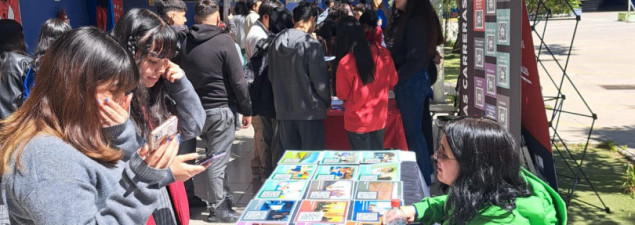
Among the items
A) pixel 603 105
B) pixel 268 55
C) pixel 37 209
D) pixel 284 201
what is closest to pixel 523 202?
pixel 284 201

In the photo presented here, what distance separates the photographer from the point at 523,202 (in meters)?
2.24

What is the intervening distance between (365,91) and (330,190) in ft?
7.09

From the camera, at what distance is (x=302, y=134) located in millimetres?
5301

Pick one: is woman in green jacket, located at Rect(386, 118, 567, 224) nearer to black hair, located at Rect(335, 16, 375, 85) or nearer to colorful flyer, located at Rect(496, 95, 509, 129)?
colorful flyer, located at Rect(496, 95, 509, 129)

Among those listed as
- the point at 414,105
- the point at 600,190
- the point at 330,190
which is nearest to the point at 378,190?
the point at 330,190

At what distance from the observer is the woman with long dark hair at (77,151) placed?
4.83 ft

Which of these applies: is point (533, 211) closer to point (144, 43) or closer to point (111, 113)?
point (111, 113)

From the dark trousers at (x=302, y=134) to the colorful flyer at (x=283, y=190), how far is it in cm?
200

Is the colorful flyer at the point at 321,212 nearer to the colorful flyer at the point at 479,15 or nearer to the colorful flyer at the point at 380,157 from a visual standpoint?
the colorful flyer at the point at 380,157

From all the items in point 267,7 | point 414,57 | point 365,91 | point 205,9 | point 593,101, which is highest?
point 205,9

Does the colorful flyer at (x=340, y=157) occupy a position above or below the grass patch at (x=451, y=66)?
above

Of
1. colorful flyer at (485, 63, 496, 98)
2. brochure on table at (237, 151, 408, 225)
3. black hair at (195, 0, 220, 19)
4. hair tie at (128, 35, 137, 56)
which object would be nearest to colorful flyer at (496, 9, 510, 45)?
colorful flyer at (485, 63, 496, 98)

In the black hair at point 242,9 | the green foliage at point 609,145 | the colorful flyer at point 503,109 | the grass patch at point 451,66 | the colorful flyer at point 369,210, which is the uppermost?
the black hair at point 242,9

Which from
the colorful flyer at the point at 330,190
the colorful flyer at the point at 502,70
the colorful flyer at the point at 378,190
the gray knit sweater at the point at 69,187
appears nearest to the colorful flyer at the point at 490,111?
the colorful flyer at the point at 502,70
